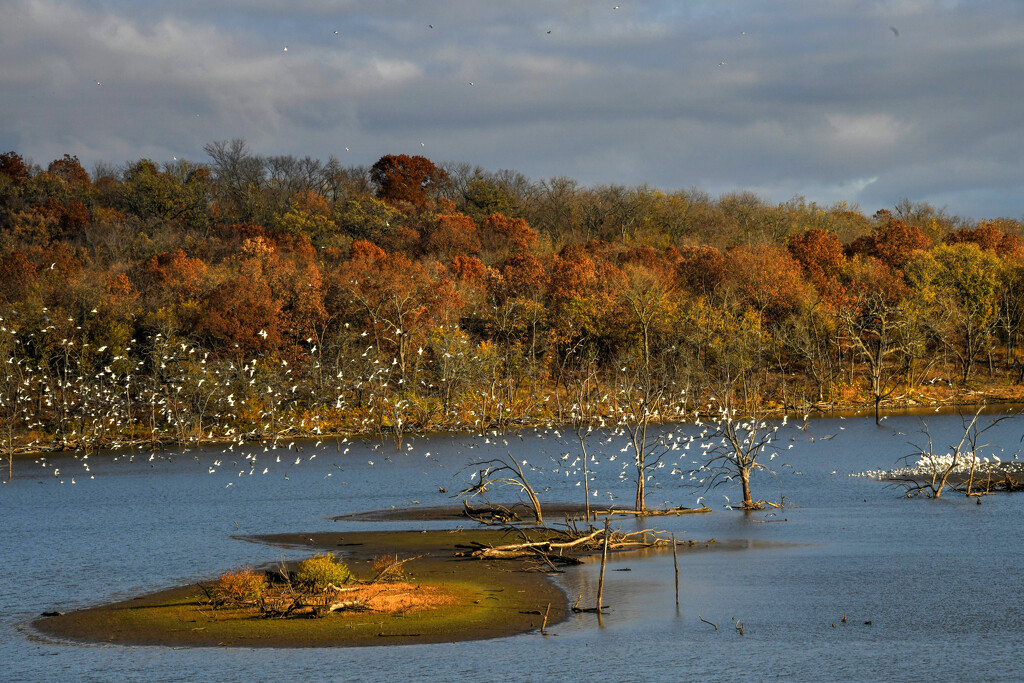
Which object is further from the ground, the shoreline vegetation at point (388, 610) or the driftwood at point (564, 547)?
the driftwood at point (564, 547)

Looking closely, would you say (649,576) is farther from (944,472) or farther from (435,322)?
(435,322)

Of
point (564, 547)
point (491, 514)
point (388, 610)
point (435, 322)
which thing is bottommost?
point (388, 610)

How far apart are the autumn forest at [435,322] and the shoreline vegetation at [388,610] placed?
1255 inches

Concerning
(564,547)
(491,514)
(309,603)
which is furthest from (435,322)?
(309,603)

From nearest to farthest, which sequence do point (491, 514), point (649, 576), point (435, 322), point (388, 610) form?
1. point (388, 610)
2. point (649, 576)
3. point (491, 514)
4. point (435, 322)

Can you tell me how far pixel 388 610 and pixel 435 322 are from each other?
62796 mm

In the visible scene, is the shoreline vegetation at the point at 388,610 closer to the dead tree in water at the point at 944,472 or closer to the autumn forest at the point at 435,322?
the dead tree in water at the point at 944,472

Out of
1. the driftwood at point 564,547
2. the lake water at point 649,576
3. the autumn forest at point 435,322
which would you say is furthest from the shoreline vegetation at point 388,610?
the autumn forest at point 435,322

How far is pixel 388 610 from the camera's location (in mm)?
26516

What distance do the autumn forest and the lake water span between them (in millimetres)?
14656

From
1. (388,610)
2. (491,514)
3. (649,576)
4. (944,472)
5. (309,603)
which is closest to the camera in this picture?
(309,603)

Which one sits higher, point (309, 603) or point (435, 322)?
point (435, 322)

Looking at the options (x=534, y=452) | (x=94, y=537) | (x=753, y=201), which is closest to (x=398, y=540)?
(x=94, y=537)

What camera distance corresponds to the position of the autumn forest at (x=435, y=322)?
77.9 metres
